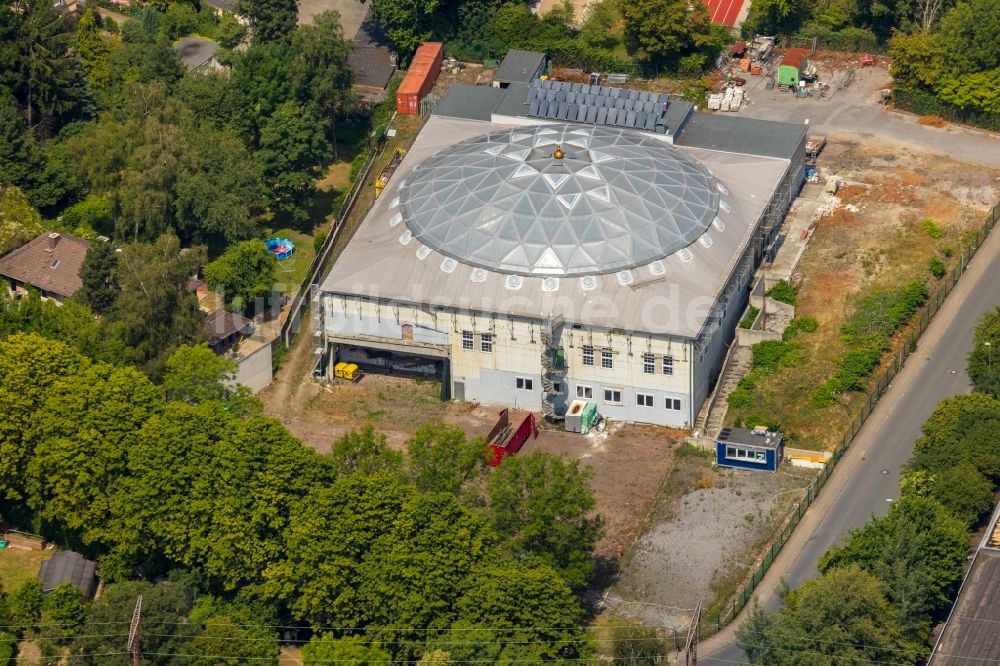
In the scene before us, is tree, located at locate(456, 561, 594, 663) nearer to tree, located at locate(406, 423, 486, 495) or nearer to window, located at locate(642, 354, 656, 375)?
tree, located at locate(406, 423, 486, 495)

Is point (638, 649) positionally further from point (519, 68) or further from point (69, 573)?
point (519, 68)

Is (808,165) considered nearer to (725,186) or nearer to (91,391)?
(725,186)

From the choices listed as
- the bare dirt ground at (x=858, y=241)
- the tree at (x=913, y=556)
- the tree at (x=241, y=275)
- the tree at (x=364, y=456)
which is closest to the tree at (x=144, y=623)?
the tree at (x=364, y=456)

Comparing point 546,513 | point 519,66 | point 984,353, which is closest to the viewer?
point 546,513

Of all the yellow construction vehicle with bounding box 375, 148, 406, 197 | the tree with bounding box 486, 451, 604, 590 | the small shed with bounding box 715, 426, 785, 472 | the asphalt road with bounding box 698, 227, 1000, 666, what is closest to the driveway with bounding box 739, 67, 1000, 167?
the asphalt road with bounding box 698, 227, 1000, 666

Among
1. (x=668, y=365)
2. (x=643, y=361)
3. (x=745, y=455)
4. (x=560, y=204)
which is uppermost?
(x=560, y=204)

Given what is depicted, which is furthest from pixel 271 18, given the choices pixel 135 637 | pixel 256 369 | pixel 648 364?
pixel 135 637
